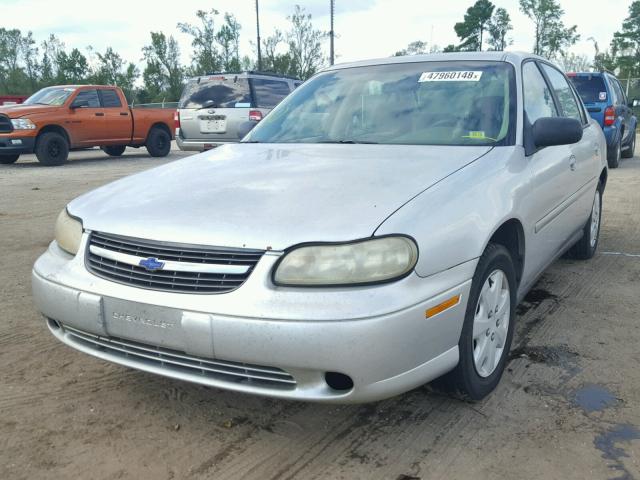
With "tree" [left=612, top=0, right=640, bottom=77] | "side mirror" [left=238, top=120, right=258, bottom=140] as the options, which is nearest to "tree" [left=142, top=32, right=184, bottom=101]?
"tree" [left=612, top=0, right=640, bottom=77]

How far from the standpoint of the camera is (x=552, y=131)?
3.17m

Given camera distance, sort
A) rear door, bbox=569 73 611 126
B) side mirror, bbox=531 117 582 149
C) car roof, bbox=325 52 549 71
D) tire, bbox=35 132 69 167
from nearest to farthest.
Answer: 1. side mirror, bbox=531 117 582 149
2. car roof, bbox=325 52 549 71
3. rear door, bbox=569 73 611 126
4. tire, bbox=35 132 69 167

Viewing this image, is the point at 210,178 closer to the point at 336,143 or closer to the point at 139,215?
the point at 139,215

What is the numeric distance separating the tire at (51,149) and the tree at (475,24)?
6292cm

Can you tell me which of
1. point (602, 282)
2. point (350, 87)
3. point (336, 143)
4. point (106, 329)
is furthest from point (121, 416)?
point (602, 282)

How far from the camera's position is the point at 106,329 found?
2.37 metres

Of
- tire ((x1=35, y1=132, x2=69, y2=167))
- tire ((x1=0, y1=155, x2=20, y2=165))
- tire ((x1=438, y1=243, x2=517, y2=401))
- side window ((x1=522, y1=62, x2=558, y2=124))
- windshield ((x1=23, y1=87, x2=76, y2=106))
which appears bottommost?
tire ((x1=0, y1=155, x2=20, y2=165))

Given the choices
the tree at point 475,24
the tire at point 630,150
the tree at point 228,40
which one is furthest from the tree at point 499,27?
the tire at point 630,150

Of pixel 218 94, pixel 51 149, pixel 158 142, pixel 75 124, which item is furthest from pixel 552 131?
pixel 158 142

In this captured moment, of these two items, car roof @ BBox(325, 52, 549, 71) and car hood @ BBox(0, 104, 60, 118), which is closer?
car roof @ BBox(325, 52, 549, 71)

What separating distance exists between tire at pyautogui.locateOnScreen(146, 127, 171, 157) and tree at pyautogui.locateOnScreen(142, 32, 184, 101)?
145 ft

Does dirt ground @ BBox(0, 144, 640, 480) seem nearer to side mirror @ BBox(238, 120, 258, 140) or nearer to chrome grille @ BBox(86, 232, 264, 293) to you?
chrome grille @ BBox(86, 232, 264, 293)

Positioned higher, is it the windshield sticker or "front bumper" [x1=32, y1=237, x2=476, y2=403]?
the windshield sticker

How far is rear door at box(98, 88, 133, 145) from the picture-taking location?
45.9ft
